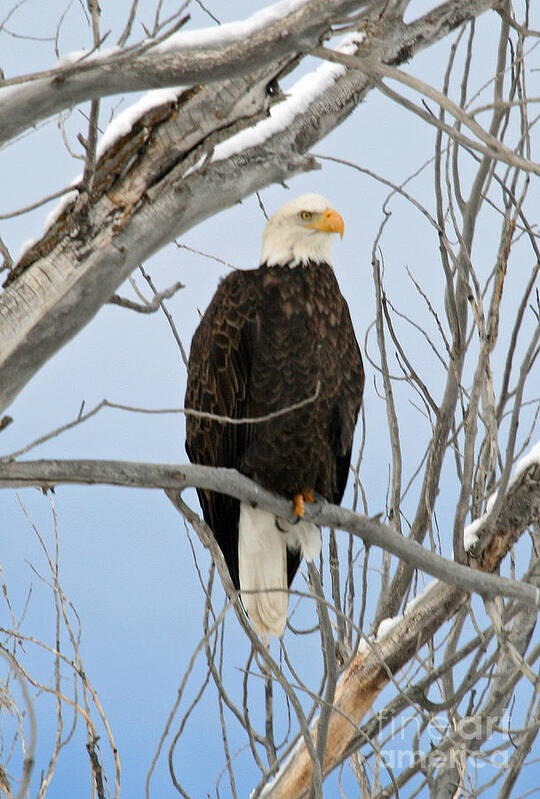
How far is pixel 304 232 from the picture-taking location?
11.5ft

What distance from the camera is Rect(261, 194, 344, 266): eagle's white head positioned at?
3479 millimetres

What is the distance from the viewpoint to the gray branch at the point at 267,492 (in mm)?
2213

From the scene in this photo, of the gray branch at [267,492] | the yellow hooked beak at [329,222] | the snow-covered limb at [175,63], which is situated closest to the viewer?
the snow-covered limb at [175,63]

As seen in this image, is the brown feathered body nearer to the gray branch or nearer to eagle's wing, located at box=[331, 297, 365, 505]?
eagle's wing, located at box=[331, 297, 365, 505]

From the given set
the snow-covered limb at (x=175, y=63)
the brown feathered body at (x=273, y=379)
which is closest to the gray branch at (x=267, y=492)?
the brown feathered body at (x=273, y=379)

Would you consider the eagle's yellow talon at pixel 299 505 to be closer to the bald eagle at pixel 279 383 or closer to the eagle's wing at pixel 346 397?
the bald eagle at pixel 279 383

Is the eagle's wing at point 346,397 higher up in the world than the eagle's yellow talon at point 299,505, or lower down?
higher up

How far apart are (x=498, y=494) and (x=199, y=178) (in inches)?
58.9

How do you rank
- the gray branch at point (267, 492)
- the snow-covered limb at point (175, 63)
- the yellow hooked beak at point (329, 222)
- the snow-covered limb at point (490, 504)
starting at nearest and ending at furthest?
the snow-covered limb at point (175, 63) → the gray branch at point (267, 492) → the snow-covered limb at point (490, 504) → the yellow hooked beak at point (329, 222)

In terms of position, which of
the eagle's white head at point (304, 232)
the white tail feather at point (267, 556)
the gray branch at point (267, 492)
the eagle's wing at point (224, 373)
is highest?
the eagle's white head at point (304, 232)

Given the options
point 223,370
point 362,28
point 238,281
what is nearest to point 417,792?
point 223,370

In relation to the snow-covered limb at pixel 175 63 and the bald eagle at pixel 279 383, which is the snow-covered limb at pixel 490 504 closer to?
the bald eagle at pixel 279 383

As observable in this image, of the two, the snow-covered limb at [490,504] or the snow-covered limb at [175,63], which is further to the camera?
→ the snow-covered limb at [490,504]

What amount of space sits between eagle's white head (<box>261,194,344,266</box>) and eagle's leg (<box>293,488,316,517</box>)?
0.93 metres
